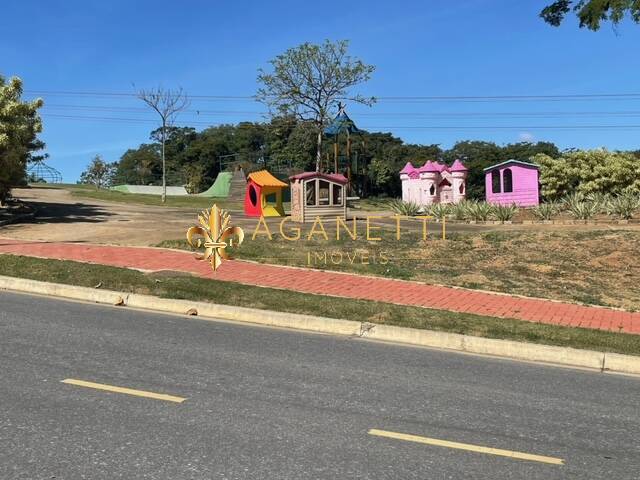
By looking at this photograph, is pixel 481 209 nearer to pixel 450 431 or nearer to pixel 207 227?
pixel 207 227

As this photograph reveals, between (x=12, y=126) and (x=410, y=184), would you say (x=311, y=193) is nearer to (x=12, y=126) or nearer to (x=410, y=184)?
(x=12, y=126)

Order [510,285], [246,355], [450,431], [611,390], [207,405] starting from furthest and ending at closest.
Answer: [510,285] → [246,355] → [611,390] → [207,405] → [450,431]

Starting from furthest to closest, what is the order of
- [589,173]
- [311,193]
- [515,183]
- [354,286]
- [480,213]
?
[515,183] < [589,173] < [311,193] < [480,213] < [354,286]

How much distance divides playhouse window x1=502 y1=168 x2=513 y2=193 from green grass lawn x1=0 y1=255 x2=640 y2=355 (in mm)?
26576

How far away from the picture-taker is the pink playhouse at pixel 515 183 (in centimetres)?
3247

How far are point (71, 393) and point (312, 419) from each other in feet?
6.52

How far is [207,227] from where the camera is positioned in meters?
10.8

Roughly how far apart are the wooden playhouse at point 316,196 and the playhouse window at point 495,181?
15.0 metres

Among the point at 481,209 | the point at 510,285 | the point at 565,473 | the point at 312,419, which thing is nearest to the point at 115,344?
the point at 312,419

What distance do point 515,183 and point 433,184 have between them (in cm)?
454

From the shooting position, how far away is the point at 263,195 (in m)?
25.6

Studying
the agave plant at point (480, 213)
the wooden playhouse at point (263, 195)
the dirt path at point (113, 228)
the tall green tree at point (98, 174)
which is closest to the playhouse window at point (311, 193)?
the dirt path at point (113, 228)

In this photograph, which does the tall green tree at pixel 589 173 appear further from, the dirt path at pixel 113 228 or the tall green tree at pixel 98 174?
the tall green tree at pixel 98 174

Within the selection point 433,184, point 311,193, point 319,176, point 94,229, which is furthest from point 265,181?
point 433,184
